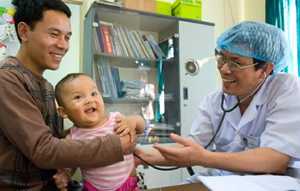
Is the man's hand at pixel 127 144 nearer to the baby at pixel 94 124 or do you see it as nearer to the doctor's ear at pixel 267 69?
the baby at pixel 94 124

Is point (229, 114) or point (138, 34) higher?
point (138, 34)

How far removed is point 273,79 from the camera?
135 centimetres

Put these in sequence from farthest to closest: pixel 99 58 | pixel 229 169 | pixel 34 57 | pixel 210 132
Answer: pixel 99 58, pixel 210 132, pixel 229 169, pixel 34 57

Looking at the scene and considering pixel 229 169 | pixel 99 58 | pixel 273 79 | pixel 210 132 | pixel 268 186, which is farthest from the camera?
pixel 99 58

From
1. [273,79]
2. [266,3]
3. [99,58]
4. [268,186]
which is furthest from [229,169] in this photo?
[266,3]

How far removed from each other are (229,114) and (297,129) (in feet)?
1.11

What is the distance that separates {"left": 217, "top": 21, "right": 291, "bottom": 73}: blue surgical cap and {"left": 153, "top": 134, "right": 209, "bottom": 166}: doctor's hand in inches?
19.5

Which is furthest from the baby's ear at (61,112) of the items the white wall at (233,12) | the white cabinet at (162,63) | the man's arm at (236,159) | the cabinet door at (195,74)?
the white wall at (233,12)

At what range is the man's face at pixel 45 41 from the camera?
3.46ft

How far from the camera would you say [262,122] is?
1.31m

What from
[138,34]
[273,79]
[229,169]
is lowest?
[229,169]

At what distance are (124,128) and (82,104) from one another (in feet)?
0.59

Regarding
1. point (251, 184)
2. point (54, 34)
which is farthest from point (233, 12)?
point (251, 184)

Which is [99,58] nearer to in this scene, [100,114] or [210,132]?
[210,132]
